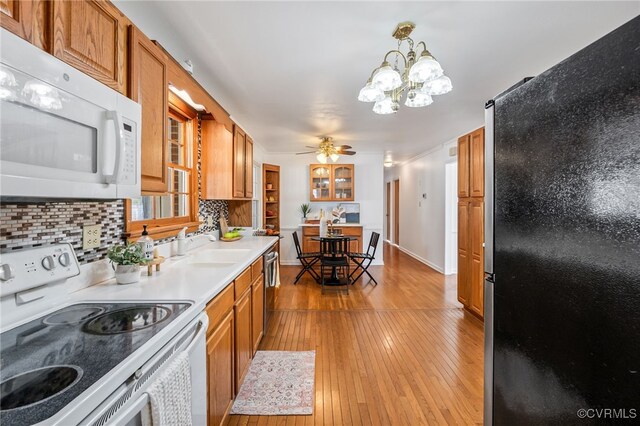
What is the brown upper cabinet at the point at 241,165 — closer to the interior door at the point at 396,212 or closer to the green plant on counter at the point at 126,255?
the green plant on counter at the point at 126,255

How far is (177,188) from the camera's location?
258 centimetres

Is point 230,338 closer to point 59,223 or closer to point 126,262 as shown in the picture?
point 126,262

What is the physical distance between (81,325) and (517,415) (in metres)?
1.54

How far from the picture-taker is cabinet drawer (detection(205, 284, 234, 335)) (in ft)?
4.54

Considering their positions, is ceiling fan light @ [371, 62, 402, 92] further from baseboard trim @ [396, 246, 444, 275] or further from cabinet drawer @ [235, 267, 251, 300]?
baseboard trim @ [396, 246, 444, 275]

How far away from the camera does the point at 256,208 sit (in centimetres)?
546

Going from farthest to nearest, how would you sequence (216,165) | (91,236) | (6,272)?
(216,165) → (91,236) → (6,272)

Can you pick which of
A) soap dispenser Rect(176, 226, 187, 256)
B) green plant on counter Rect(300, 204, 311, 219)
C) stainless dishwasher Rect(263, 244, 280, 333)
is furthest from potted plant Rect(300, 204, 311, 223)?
soap dispenser Rect(176, 226, 187, 256)

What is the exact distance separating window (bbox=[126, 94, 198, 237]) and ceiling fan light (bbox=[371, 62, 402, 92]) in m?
1.56

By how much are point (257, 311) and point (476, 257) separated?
8.07ft

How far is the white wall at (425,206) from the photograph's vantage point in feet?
17.8

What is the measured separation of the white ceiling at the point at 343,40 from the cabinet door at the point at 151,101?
0.43 m

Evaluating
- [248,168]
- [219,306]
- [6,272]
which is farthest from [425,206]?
[6,272]

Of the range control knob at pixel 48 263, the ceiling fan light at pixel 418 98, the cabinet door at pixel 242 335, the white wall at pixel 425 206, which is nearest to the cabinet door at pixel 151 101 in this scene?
the range control knob at pixel 48 263
